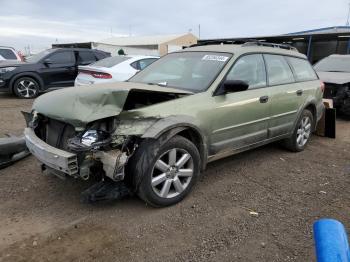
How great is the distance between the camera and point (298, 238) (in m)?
3.17

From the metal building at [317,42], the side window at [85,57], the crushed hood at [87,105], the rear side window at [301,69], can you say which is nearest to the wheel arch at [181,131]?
the crushed hood at [87,105]

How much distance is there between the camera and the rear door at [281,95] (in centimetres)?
490

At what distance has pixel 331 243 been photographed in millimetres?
1053

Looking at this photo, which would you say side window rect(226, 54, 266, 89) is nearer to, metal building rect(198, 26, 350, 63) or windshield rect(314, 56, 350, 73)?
windshield rect(314, 56, 350, 73)

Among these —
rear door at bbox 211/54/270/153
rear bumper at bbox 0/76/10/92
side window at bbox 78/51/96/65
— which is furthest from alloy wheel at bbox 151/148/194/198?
side window at bbox 78/51/96/65

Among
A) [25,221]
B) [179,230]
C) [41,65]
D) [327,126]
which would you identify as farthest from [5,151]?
[41,65]

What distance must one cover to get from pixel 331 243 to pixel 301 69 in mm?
5141

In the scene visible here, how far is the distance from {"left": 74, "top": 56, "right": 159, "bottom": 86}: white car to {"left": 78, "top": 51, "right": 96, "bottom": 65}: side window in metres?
2.58

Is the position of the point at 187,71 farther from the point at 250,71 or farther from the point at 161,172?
the point at 161,172

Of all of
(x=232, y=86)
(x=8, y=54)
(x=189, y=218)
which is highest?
(x=8, y=54)

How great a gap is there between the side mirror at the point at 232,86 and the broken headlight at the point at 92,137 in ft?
4.92

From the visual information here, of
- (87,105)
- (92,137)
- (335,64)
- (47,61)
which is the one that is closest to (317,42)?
(335,64)

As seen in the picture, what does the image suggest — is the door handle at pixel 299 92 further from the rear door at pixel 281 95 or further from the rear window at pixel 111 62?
the rear window at pixel 111 62

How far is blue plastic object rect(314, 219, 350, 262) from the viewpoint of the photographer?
3.35 feet
